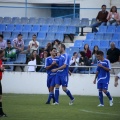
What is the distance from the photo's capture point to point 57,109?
2286cm

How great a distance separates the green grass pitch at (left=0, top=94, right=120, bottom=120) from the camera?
66.3ft

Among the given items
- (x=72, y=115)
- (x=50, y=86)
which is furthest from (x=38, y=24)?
(x=72, y=115)

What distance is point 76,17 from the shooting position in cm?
3931

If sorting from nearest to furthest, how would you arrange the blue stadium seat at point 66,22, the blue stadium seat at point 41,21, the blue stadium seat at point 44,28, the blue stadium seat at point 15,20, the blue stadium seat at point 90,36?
the blue stadium seat at point 90,36 → the blue stadium seat at point 44,28 → the blue stadium seat at point 66,22 → the blue stadium seat at point 41,21 → the blue stadium seat at point 15,20

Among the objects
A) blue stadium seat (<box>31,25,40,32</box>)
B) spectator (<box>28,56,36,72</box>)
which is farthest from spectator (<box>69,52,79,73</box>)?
blue stadium seat (<box>31,25,40,32</box>)

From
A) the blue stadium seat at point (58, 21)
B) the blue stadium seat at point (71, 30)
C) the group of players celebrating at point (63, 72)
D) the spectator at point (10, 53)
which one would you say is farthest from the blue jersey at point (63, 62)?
the blue stadium seat at point (58, 21)

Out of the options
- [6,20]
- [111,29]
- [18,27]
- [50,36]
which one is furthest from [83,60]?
[6,20]

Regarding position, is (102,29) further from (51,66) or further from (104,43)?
(51,66)

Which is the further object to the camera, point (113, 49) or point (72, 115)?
point (113, 49)

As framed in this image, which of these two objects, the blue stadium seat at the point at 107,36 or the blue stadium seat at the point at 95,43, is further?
the blue stadium seat at the point at 107,36

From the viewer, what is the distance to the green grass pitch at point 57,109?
20.2 m

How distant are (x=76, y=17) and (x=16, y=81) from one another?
9547 mm

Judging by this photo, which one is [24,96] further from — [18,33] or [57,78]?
[18,33]

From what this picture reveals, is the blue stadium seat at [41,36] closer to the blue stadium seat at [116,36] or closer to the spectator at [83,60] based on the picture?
the blue stadium seat at [116,36]
